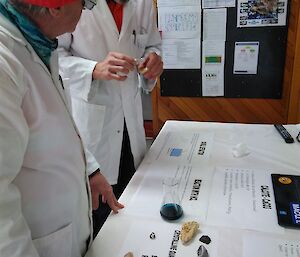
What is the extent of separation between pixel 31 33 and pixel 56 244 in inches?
18.9

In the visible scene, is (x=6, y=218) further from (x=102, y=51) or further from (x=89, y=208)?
(x=102, y=51)

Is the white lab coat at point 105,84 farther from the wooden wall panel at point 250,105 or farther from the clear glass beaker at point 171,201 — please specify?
the wooden wall panel at point 250,105

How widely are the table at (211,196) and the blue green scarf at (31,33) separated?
1.63 ft

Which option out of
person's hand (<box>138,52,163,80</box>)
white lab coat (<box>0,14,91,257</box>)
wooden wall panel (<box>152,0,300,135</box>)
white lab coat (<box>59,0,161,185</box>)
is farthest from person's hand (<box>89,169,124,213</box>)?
wooden wall panel (<box>152,0,300,135</box>)

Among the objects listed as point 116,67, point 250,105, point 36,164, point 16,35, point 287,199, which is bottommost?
point 250,105

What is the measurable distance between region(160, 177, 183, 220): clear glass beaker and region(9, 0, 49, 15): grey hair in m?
0.61

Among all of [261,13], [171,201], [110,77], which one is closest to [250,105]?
[261,13]

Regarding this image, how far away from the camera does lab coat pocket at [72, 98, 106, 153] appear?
1438 mm

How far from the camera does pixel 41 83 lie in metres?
0.70

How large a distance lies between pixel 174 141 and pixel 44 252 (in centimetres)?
87

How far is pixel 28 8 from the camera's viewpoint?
66 cm

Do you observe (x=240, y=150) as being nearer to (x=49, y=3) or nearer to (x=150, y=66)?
(x=150, y=66)

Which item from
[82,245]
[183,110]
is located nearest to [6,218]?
[82,245]

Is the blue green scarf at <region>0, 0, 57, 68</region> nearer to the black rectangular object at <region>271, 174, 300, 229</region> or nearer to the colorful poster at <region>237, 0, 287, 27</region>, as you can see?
the black rectangular object at <region>271, 174, 300, 229</region>
